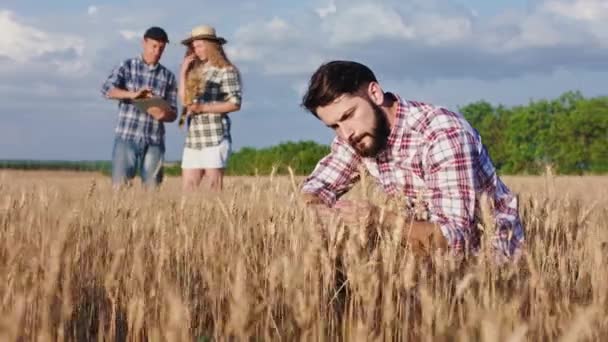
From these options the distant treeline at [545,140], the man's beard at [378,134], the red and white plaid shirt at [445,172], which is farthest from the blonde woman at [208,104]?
the distant treeline at [545,140]

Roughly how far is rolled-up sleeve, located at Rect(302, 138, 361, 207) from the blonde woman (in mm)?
2704

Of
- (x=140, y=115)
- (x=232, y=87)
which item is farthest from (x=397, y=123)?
(x=140, y=115)

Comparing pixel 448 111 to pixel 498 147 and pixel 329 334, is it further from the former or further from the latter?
pixel 498 147

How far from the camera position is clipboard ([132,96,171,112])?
598 centimetres

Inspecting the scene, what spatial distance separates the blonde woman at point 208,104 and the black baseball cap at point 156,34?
0.51 meters

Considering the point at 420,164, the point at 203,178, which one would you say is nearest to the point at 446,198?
the point at 420,164

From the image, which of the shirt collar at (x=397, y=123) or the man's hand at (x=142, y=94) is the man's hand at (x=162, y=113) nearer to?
the man's hand at (x=142, y=94)

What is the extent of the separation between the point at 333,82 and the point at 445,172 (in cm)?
45

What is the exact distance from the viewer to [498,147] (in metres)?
43.1

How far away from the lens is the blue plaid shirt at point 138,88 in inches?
249

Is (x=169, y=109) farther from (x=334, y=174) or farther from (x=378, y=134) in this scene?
(x=378, y=134)

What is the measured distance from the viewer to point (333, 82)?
254cm

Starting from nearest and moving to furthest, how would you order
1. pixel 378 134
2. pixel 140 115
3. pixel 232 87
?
pixel 378 134, pixel 232 87, pixel 140 115

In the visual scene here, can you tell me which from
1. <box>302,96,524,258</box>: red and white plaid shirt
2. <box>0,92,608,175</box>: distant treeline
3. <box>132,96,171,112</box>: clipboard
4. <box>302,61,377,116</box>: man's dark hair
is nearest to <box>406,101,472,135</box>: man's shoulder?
<box>302,96,524,258</box>: red and white plaid shirt
